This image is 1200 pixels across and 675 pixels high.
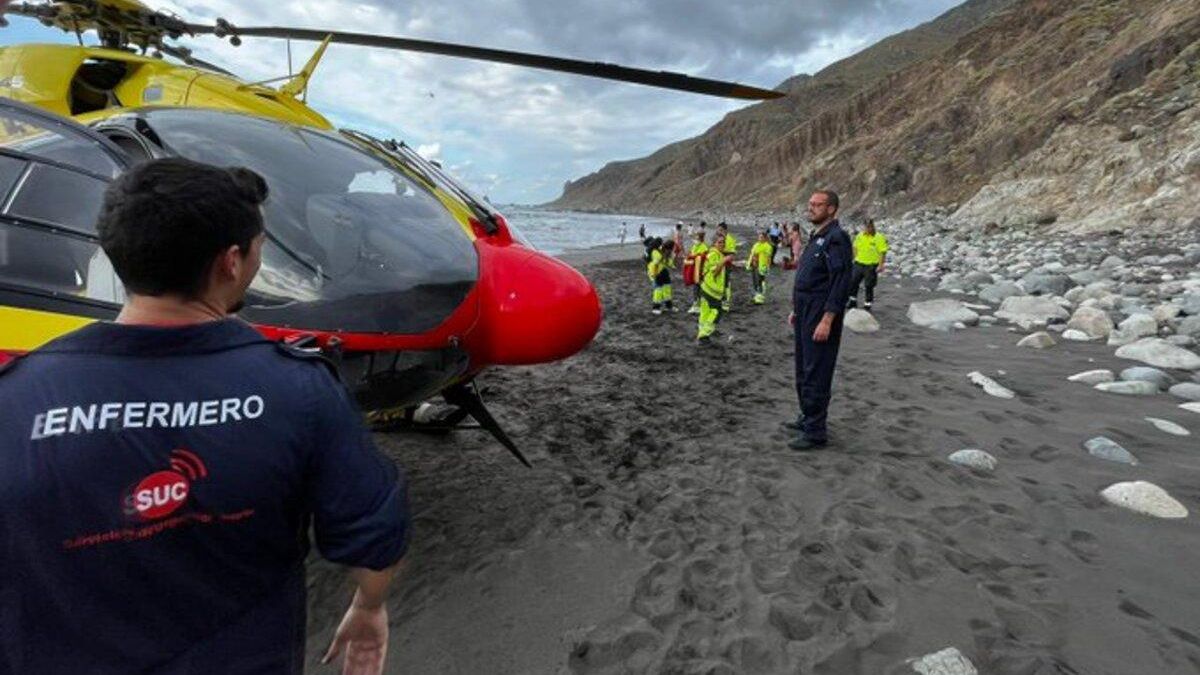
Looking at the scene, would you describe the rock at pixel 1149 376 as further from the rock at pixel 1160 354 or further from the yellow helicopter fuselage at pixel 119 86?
the yellow helicopter fuselage at pixel 119 86

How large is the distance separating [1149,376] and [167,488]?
7569mm

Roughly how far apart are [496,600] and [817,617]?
1.54m

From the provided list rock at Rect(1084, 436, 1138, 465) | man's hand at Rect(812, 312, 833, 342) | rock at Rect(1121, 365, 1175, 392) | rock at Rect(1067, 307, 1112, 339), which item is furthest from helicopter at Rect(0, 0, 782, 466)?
rock at Rect(1067, 307, 1112, 339)

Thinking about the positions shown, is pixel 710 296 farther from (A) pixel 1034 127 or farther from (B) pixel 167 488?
(A) pixel 1034 127

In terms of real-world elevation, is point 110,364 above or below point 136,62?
below

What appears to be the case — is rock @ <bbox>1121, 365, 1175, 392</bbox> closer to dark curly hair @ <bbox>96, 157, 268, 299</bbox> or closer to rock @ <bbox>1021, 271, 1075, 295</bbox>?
rock @ <bbox>1021, 271, 1075, 295</bbox>

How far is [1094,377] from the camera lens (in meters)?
6.16

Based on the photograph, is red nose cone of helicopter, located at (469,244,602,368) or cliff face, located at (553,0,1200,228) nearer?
red nose cone of helicopter, located at (469,244,602,368)

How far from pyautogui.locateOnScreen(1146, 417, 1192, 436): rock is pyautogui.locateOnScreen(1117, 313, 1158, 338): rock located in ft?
10.6

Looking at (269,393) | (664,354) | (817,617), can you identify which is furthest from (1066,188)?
(269,393)

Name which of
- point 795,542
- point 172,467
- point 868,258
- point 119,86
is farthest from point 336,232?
point 868,258

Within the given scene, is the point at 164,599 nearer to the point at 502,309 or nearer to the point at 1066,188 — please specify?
the point at 502,309

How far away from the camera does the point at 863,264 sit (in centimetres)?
1145

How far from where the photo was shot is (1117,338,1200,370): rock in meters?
6.38
